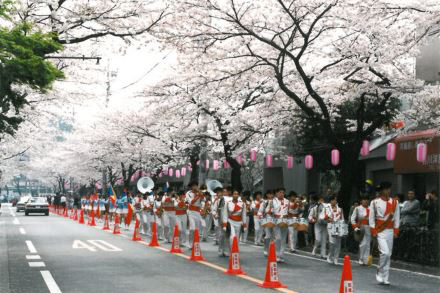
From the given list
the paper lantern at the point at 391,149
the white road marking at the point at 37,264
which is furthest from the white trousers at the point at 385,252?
the paper lantern at the point at 391,149

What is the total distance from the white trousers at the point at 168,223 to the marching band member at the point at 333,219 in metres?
5.74

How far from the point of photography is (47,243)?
20016mm

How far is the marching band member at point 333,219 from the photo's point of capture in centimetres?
1566

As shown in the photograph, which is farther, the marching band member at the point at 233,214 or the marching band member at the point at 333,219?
the marching band member at the point at 333,219

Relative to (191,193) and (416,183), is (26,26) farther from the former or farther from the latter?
(416,183)

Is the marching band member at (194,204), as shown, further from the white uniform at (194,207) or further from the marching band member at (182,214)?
the marching band member at (182,214)

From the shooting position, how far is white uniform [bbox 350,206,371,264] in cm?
1535

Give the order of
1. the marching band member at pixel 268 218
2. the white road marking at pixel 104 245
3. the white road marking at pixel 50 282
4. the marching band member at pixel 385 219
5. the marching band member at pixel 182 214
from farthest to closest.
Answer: the marching band member at pixel 182 214 → the white road marking at pixel 104 245 → the marching band member at pixel 268 218 → the marching band member at pixel 385 219 → the white road marking at pixel 50 282

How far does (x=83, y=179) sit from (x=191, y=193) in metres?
57.3

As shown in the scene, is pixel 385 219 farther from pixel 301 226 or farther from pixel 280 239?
pixel 301 226

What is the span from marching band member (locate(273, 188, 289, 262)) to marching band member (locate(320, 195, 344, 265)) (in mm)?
1175

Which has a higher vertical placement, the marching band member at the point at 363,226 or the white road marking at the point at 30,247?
the marching band member at the point at 363,226

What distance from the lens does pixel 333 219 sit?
1617 cm

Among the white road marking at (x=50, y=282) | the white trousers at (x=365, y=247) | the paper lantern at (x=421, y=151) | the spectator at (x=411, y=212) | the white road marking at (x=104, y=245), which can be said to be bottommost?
the white road marking at (x=50, y=282)
